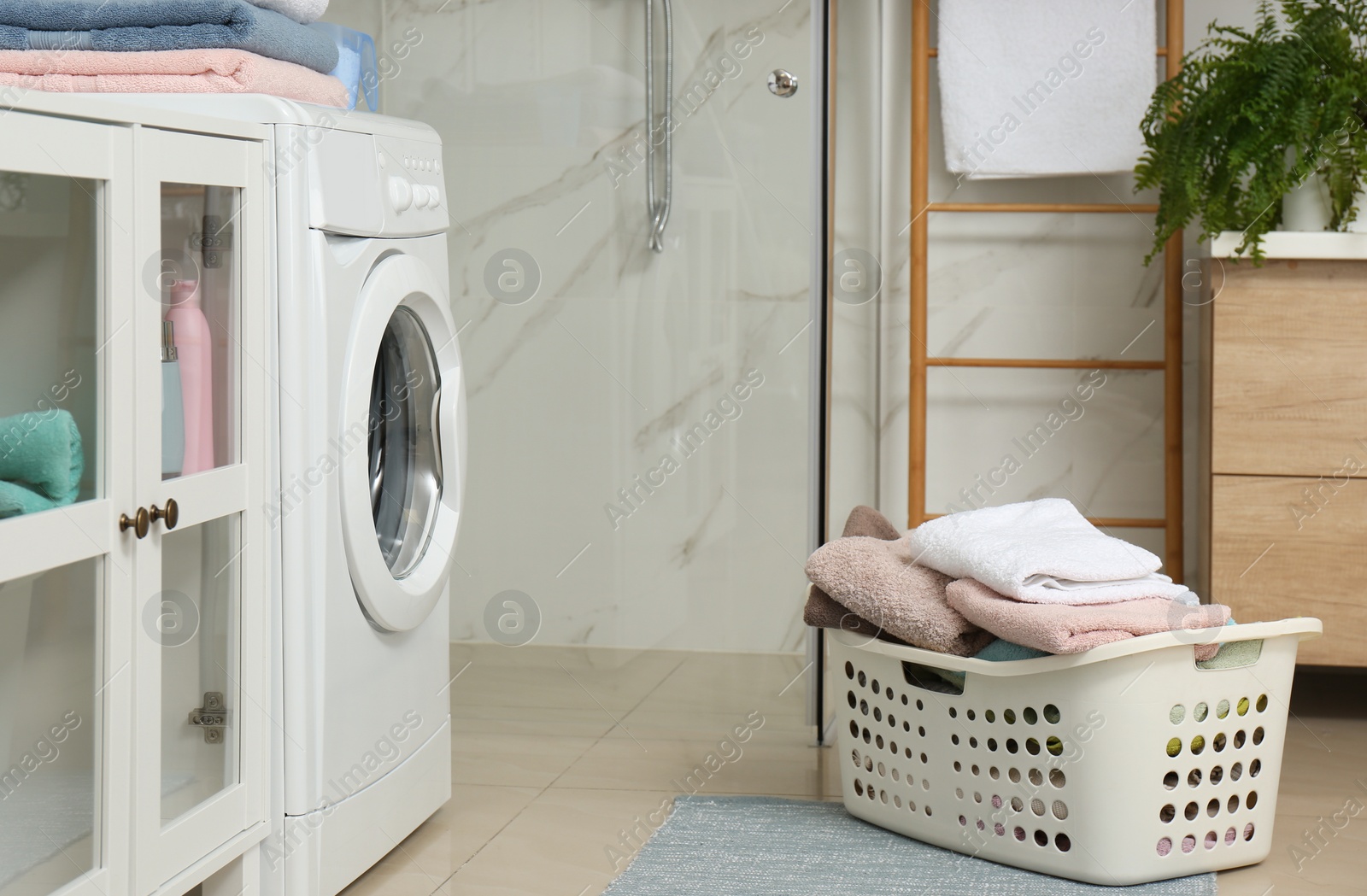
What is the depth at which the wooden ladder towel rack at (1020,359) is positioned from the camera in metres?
2.42

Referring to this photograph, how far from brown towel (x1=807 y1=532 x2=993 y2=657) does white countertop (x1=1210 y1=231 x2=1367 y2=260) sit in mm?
805

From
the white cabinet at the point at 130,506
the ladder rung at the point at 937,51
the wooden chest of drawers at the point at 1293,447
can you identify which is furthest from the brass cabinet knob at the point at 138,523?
the ladder rung at the point at 937,51

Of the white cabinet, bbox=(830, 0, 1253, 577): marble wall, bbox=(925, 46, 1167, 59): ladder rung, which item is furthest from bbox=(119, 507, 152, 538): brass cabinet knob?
bbox=(925, 46, 1167, 59): ladder rung

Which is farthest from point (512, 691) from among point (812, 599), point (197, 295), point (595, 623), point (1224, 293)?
point (1224, 293)

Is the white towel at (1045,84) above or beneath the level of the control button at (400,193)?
above

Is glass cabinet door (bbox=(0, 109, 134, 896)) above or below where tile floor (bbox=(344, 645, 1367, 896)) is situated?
above

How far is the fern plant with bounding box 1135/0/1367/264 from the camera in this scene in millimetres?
1991

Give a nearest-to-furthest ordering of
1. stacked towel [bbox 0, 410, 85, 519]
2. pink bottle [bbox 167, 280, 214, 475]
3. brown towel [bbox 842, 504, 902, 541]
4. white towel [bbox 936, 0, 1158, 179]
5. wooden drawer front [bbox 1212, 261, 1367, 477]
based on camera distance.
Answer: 1. stacked towel [bbox 0, 410, 85, 519]
2. pink bottle [bbox 167, 280, 214, 475]
3. brown towel [bbox 842, 504, 902, 541]
4. wooden drawer front [bbox 1212, 261, 1367, 477]
5. white towel [bbox 936, 0, 1158, 179]

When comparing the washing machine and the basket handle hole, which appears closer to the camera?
the washing machine

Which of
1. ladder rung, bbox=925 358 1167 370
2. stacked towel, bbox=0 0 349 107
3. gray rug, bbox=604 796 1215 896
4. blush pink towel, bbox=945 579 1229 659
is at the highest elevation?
stacked towel, bbox=0 0 349 107

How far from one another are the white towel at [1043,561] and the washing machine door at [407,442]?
2.18 feet

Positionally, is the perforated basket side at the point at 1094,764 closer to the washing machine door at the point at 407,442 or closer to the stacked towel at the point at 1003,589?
the stacked towel at the point at 1003,589

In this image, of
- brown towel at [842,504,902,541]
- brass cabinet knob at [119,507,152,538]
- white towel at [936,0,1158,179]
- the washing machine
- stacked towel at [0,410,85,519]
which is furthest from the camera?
white towel at [936,0,1158,179]

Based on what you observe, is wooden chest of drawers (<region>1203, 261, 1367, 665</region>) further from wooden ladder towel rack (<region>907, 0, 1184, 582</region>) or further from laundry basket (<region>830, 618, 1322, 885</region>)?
laundry basket (<region>830, 618, 1322, 885</region>)
